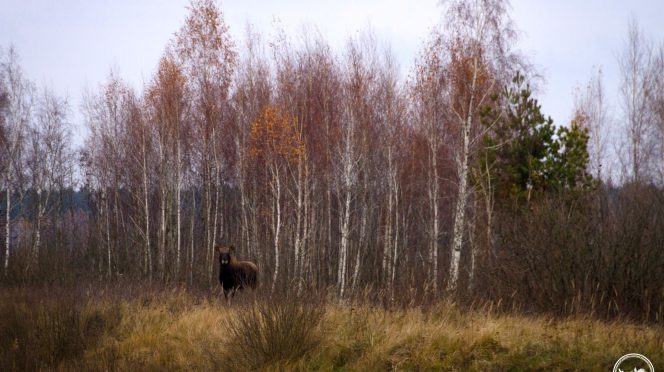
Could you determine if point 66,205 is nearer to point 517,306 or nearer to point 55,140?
point 55,140

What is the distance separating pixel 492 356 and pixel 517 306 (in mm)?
3388

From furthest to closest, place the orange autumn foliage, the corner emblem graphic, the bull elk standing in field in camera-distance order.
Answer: the orange autumn foliage → the bull elk standing in field → the corner emblem graphic

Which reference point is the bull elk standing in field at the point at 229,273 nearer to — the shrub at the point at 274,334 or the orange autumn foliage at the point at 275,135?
the orange autumn foliage at the point at 275,135

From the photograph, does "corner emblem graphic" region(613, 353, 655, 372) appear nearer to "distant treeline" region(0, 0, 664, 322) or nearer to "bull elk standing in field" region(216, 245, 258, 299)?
"distant treeline" region(0, 0, 664, 322)

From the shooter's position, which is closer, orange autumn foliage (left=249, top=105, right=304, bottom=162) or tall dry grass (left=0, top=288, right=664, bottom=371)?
tall dry grass (left=0, top=288, right=664, bottom=371)

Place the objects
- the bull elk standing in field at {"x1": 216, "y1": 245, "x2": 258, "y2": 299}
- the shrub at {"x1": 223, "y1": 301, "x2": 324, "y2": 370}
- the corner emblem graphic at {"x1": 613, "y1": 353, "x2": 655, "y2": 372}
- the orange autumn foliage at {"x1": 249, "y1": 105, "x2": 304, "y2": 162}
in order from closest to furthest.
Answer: the corner emblem graphic at {"x1": 613, "y1": 353, "x2": 655, "y2": 372} < the shrub at {"x1": 223, "y1": 301, "x2": 324, "y2": 370} < the bull elk standing in field at {"x1": 216, "y1": 245, "x2": 258, "y2": 299} < the orange autumn foliage at {"x1": 249, "y1": 105, "x2": 304, "y2": 162}

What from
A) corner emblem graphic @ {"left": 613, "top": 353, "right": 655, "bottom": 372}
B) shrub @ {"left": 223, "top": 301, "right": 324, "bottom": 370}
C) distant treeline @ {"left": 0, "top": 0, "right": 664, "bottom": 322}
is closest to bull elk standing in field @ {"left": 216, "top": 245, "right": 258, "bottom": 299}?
distant treeline @ {"left": 0, "top": 0, "right": 664, "bottom": 322}

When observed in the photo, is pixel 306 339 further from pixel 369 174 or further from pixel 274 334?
pixel 369 174

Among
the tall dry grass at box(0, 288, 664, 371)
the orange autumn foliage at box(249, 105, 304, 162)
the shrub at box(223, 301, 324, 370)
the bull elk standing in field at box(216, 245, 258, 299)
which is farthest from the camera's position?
the orange autumn foliage at box(249, 105, 304, 162)

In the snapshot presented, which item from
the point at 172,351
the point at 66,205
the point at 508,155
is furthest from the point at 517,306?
the point at 66,205

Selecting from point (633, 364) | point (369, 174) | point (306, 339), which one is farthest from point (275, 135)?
point (633, 364)

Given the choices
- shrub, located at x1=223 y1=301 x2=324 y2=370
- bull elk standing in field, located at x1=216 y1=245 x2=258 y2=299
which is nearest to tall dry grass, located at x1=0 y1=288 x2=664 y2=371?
shrub, located at x1=223 y1=301 x2=324 y2=370

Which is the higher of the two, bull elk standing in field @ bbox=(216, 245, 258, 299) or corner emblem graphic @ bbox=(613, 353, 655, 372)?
bull elk standing in field @ bbox=(216, 245, 258, 299)

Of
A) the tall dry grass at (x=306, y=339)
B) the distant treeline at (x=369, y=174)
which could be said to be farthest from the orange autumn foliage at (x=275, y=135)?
the tall dry grass at (x=306, y=339)
